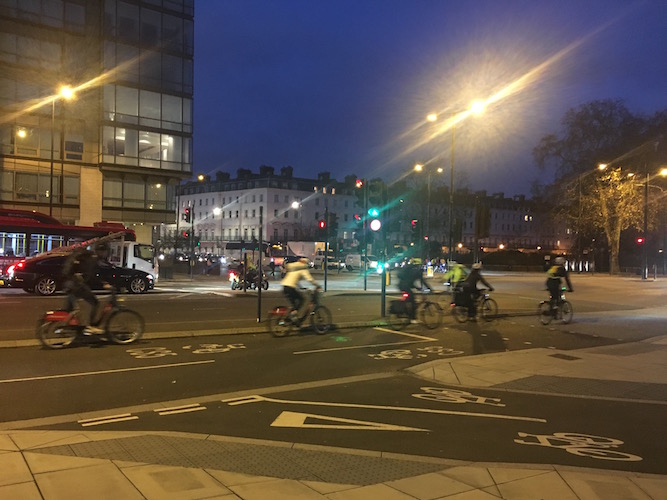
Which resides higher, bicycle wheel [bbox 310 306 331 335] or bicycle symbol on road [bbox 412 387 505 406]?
bicycle wheel [bbox 310 306 331 335]

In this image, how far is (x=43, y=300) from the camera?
19.7 metres

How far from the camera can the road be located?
224 inches

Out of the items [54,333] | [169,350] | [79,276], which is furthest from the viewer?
[169,350]

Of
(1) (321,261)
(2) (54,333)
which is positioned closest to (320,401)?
(2) (54,333)

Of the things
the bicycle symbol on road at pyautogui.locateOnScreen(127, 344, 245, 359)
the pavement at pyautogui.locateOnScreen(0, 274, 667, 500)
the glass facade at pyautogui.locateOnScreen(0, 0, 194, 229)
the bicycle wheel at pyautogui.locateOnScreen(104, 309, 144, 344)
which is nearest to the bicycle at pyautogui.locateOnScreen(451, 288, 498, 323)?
the bicycle symbol on road at pyautogui.locateOnScreen(127, 344, 245, 359)

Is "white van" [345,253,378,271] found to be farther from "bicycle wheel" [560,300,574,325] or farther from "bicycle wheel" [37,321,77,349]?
"bicycle wheel" [37,321,77,349]

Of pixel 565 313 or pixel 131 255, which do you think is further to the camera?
pixel 131 255

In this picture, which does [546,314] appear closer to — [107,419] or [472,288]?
A: [472,288]

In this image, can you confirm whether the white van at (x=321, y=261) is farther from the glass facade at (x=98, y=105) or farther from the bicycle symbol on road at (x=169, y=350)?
the bicycle symbol on road at (x=169, y=350)

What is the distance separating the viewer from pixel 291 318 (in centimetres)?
1278

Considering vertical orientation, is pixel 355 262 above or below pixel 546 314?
above

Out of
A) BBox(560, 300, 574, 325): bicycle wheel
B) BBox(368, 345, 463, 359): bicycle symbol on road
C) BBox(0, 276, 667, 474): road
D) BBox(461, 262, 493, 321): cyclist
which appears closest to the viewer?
BBox(0, 276, 667, 474): road

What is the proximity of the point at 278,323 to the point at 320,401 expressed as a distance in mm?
5656

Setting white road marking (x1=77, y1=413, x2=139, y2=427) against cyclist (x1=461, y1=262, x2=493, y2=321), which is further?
cyclist (x1=461, y1=262, x2=493, y2=321)
